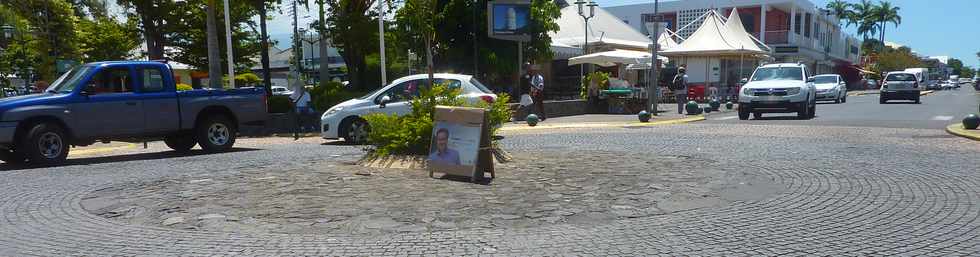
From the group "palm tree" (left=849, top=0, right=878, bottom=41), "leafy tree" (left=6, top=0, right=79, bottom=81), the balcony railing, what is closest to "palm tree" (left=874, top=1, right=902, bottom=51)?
"palm tree" (left=849, top=0, right=878, bottom=41)

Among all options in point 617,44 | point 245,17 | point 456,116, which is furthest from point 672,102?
point 456,116

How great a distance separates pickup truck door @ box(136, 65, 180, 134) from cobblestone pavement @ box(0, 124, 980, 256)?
1.59 metres

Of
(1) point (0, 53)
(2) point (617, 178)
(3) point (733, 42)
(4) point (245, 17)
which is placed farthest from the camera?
(1) point (0, 53)

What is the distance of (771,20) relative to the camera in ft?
182

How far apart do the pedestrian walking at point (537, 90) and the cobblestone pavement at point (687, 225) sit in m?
9.66

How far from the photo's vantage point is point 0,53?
125ft

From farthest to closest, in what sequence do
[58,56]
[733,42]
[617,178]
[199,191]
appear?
[733,42] → [58,56] → [617,178] → [199,191]

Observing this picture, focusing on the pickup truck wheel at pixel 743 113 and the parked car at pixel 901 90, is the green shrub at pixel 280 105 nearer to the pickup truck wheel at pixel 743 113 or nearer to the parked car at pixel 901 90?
the pickup truck wheel at pixel 743 113

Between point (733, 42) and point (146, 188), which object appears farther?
point (733, 42)

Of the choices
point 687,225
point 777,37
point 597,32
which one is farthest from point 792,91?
point 777,37

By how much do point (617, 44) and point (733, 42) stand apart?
5284 millimetres

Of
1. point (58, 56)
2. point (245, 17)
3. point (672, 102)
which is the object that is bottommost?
point (672, 102)

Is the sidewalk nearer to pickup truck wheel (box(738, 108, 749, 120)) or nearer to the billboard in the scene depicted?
pickup truck wheel (box(738, 108, 749, 120))

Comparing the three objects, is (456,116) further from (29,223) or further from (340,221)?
(29,223)
